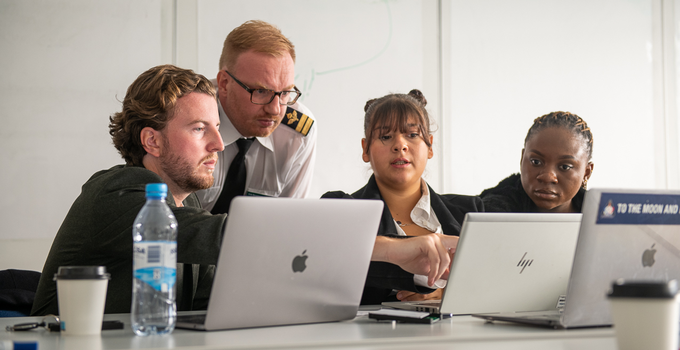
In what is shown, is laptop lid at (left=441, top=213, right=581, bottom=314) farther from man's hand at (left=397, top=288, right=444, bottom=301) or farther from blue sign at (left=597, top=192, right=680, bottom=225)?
man's hand at (left=397, top=288, right=444, bottom=301)

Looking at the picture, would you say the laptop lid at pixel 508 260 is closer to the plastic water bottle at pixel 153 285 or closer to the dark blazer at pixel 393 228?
the dark blazer at pixel 393 228

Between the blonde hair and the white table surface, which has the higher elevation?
the blonde hair

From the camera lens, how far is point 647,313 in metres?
0.68

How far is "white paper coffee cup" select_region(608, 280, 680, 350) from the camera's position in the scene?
2.18 ft

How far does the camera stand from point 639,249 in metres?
0.97

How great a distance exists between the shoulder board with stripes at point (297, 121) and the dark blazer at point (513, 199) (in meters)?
0.78

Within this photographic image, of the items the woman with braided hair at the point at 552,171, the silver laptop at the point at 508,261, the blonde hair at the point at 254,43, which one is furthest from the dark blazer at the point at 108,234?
the woman with braided hair at the point at 552,171

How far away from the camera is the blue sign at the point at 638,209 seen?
92 centimetres

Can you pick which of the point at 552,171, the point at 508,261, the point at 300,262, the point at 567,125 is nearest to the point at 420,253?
the point at 508,261

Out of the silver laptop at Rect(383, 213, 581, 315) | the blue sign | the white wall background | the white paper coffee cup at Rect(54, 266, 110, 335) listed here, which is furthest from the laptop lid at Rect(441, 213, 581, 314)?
the white wall background

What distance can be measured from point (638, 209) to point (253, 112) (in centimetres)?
153

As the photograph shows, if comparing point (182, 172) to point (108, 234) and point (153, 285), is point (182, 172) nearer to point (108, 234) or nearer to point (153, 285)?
point (108, 234)

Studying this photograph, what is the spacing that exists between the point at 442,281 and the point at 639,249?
746mm

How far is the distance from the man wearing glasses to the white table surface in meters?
1.26
